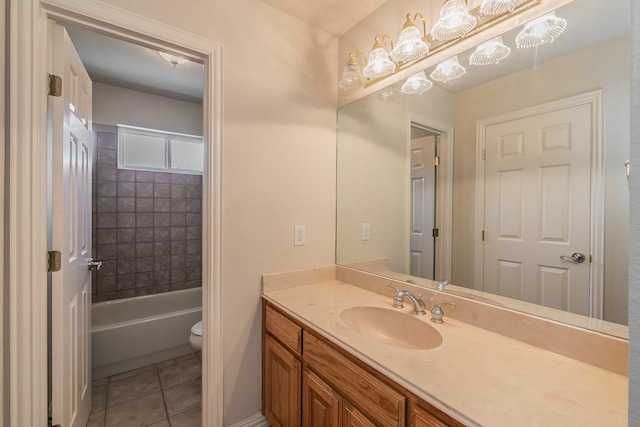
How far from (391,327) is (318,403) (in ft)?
1.46

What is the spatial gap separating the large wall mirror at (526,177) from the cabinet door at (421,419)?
590 mm

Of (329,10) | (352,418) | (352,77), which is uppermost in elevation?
(329,10)

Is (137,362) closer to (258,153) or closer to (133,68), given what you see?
(258,153)

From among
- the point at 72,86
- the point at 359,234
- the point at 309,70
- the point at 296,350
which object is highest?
the point at 309,70

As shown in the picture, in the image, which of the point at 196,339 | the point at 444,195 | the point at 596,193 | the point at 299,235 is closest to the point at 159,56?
the point at 299,235

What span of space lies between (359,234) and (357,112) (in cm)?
79

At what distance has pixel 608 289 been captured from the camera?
90 cm

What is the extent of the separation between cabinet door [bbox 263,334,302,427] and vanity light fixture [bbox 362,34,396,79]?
1.49 meters

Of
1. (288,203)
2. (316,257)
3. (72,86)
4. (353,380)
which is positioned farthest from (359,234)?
(72,86)

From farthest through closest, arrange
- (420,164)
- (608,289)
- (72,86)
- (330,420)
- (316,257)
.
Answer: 1. (316,257)
2. (420,164)
3. (72,86)
4. (330,420)
5. (608,289)

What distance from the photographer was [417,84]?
4.73 ft

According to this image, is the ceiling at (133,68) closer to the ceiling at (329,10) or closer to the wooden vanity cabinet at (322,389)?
the ceiling at (329,10)

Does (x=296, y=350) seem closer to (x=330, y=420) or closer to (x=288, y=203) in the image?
(x=330, y=420)

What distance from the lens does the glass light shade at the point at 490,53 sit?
3.67ft
